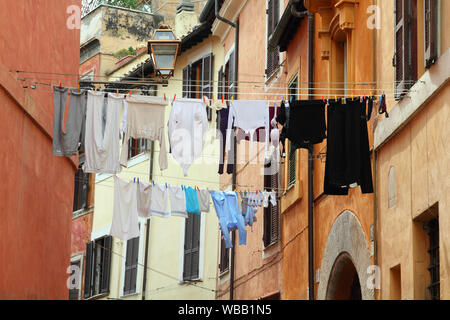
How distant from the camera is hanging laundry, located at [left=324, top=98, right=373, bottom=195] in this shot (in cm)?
1325

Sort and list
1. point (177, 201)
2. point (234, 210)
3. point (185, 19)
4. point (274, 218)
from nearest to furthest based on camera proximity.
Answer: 1. point (177, 201)
2. point (234, 210)
3. point (274, 218)
4. point (185, 19)

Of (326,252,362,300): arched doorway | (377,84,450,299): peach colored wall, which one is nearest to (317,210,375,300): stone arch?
(326,252,362,300): arched doorway

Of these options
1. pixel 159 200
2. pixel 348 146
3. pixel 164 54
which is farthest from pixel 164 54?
pixel 159 200

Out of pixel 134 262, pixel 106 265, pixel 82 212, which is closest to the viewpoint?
pixel 134 262

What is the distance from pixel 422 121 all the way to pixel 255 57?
36.1 ft

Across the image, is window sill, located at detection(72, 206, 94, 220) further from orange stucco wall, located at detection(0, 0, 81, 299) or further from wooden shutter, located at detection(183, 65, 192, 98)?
orange stucco wall, located at detection(0, 0, 81, 299)

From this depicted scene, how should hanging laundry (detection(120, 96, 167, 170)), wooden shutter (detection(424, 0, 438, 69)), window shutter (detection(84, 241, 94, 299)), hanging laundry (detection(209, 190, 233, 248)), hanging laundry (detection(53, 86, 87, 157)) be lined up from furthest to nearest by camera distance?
window shutter (detection(84, 241, 94, 299)) < hanging laundry (detection(209, 190, 233, 248)) < hanging laundry (detection(120, 96, 167, 170)) < hanging laundry (detection(53, 86, 87, 157)) < wooden shutter (detection(424, 0, 438, 69))

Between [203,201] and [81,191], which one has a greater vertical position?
[81,191]

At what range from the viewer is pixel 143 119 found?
14156 mm

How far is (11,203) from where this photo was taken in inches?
545

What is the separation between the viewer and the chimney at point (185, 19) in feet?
98.9

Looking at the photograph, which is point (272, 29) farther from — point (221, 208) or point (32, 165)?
point (32, 165)

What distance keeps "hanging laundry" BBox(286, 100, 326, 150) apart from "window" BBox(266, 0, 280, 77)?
7.58 metres

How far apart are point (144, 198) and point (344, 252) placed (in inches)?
189
